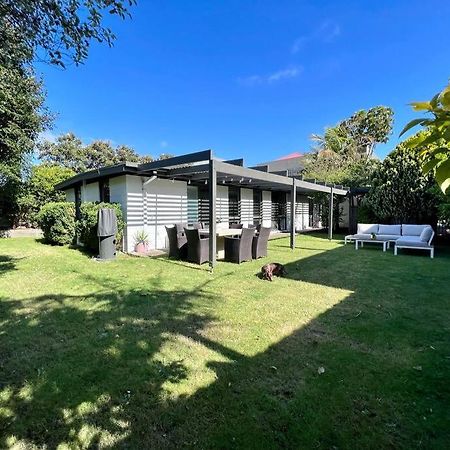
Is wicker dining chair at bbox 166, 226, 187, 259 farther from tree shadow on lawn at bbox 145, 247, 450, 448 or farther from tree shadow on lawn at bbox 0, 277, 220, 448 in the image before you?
tree shadow on lawn at bbox 145, 247, 450, 448

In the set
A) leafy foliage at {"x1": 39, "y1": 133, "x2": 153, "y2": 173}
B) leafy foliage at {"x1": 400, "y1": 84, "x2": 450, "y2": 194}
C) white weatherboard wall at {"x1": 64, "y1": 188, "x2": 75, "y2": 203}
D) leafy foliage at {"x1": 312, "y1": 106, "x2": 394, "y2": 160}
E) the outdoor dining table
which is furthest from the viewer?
leafy foliage at {"x1": 312, "y1": 106, "x2": 394, "y2": 160}

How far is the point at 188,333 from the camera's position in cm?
353

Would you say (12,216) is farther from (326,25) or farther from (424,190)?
(424,190)

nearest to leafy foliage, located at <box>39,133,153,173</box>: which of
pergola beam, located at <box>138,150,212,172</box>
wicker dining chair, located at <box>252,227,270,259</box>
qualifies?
pergola beam, located at <box>138,150,212,172</box>

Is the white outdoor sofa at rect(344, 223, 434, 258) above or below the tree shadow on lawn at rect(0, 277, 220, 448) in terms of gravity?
above

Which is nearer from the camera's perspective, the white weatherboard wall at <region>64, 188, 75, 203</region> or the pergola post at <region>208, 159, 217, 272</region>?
the pergola post at <region>208, 159, 217, 272</region>

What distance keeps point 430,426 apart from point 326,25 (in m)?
12.1

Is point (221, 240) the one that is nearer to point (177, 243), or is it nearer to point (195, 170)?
point (177, 243)

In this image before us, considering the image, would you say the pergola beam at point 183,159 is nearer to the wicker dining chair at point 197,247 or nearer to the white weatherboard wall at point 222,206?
the wicker dining chair at point 197,247

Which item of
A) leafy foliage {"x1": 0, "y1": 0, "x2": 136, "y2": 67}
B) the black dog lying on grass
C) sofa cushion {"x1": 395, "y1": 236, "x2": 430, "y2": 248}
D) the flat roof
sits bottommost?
the black dog lying on grass

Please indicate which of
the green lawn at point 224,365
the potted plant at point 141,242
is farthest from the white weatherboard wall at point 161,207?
the green lawn at point 224,365

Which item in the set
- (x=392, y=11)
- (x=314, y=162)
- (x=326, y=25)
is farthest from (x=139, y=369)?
(x=314, y=162)

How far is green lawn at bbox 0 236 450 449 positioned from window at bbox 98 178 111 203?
17.8 feet

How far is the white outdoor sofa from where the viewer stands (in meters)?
9.22
